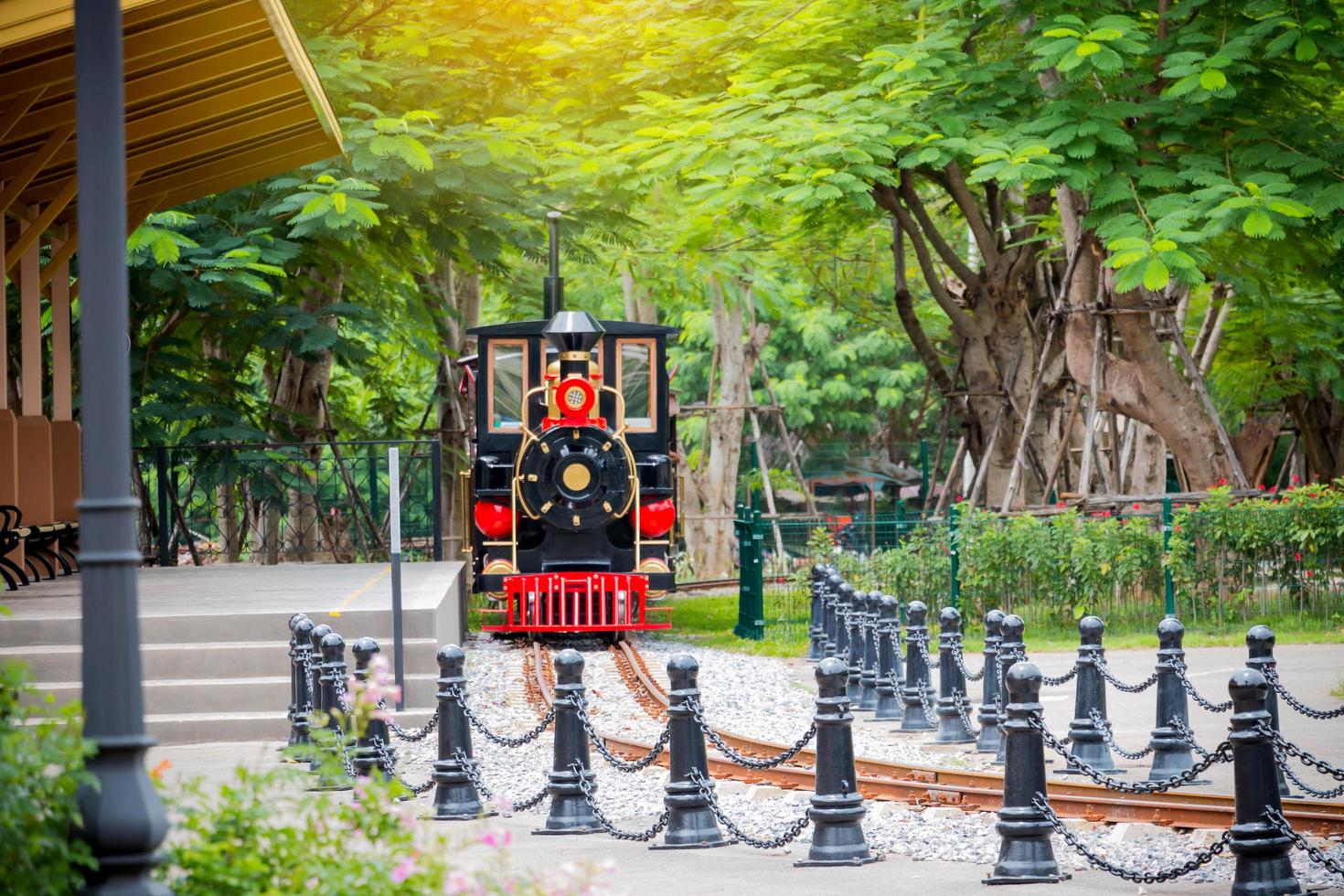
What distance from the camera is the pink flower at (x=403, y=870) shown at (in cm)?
416

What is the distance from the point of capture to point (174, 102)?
42.4 ft

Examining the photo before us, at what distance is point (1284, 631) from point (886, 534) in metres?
5.08

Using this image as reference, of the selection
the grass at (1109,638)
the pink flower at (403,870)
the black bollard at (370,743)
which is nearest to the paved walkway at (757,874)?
the black bollard at (370,743)

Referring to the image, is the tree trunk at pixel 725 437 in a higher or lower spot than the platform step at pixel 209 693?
higher

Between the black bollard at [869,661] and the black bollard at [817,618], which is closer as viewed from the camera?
the black bollard at [869,661]

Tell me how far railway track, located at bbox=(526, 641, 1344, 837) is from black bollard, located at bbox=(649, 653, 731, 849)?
4.93 ft

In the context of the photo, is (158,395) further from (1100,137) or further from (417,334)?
(1100,137)

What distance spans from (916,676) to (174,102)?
7526 millimetres

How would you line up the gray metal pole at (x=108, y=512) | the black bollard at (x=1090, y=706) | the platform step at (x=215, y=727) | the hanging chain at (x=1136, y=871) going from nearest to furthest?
the gray metal pole at (x=108, y=512) → the hanging chain at (x=1136, y=871) → the black bollard at (x=1090, y=706) → the platform step at (x=215, y=727)

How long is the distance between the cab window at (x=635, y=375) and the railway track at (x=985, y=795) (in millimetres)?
8479

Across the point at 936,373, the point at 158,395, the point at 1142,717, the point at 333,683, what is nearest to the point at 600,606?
the point at 158,395

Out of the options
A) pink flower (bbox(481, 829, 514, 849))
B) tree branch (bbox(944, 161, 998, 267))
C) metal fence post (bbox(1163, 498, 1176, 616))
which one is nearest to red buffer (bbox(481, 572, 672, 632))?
metal fence post (bbox(1163, 498, 1176, 616))

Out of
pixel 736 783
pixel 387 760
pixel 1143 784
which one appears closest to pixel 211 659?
pixel 387 760

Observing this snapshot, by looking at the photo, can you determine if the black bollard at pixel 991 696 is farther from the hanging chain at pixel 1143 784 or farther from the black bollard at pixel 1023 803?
the black bollard at pixel 1023 803
